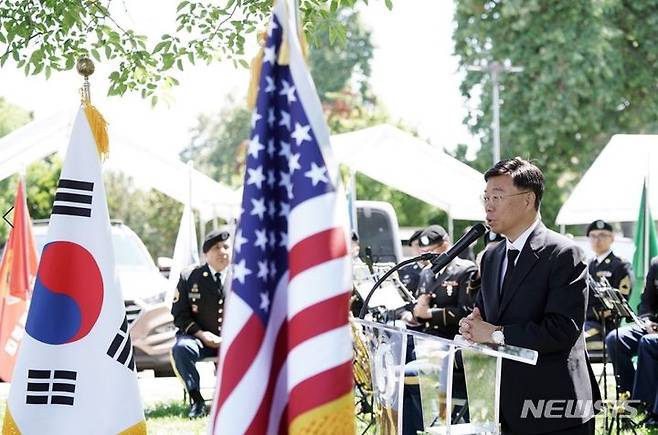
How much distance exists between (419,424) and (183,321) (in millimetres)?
5218

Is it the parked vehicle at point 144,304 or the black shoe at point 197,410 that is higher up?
the parked vehicle at point 144,304

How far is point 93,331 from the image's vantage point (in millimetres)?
4867

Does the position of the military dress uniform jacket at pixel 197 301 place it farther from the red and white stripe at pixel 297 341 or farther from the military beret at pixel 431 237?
the red and white stripe at pixel 297 341

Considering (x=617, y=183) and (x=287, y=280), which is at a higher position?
(x=287, y=280)

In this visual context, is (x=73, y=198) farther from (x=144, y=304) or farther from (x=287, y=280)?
(x=144, y=304)

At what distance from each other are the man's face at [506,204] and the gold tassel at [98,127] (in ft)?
5.84

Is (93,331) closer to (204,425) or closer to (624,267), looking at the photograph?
(204,425)

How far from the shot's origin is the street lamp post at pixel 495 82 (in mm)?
30109

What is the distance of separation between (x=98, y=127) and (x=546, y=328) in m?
2.24

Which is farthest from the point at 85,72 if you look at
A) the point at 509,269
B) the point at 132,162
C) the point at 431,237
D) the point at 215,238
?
the point at 132,162

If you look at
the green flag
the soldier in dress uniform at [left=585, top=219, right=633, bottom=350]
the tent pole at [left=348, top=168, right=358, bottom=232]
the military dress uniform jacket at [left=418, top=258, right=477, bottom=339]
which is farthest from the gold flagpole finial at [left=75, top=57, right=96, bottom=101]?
the tent pole at [left=348, top=168, right=358, bottom=232]

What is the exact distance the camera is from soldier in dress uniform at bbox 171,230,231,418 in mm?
11086

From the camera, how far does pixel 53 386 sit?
4816 millimetres

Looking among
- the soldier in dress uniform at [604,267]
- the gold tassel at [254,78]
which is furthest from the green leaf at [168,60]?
the soldier in dress uniform at [604,267]
